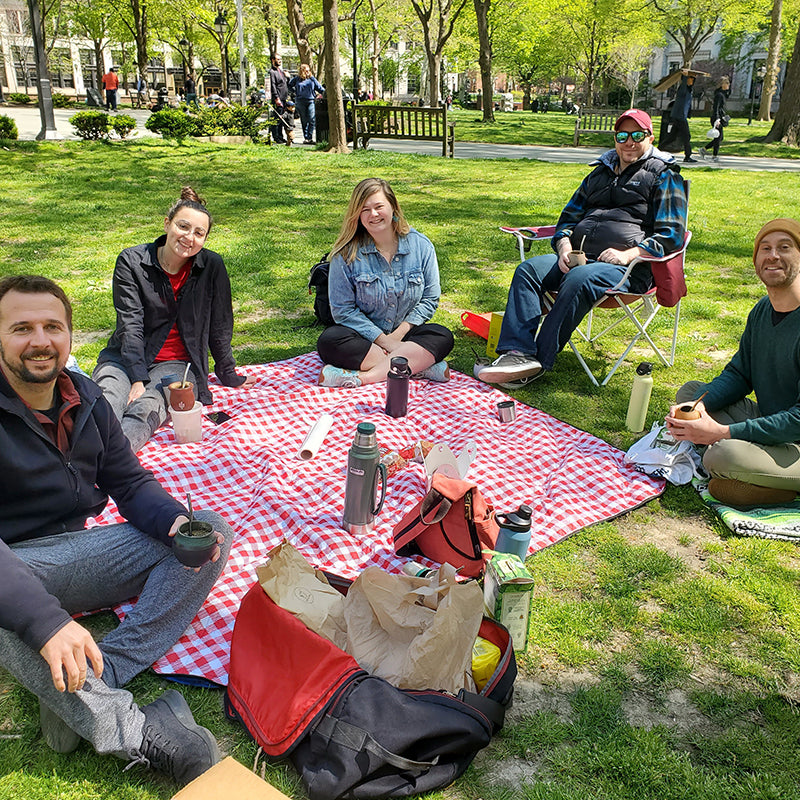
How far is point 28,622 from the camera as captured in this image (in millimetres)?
1979

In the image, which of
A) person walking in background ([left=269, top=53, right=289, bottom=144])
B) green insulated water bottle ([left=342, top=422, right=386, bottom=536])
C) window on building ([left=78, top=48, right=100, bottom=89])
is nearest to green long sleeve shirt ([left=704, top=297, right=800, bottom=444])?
green insulated water bottle ([left=342, top=422, right=386, bottom=536])

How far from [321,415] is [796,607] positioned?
2704mm

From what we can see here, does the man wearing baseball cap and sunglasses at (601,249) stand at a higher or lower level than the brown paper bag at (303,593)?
higher

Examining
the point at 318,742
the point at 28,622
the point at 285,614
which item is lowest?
the point at 318,742

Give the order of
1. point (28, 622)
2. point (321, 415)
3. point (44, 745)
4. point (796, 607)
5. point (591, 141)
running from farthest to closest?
point (591, 141)
point (321, 415)
point (796, 607)
point (44, 745)
point (28, 622)

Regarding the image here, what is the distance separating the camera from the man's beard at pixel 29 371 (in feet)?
7.60

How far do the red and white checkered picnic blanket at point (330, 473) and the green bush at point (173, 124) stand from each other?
13.5 meters

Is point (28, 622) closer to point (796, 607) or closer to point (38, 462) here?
point (38, 462)

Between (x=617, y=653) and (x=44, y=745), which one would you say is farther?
(x=617, y=653)

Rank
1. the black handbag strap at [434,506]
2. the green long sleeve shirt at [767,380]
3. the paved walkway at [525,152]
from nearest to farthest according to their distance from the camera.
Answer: the black handbag strap at [434,506]
the green long sleeve shirt at [767,380]
the paved walkway at [525,152]

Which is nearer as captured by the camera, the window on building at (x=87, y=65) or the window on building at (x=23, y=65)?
the window on building at (x=23, y=65)

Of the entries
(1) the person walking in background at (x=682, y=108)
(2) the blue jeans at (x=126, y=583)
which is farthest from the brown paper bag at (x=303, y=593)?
(1) the person walking in background at (x=682, y=108)

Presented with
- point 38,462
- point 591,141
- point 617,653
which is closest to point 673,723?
point 617,653

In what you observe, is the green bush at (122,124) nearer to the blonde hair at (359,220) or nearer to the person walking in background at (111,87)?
the blonde hair at (359,220)
